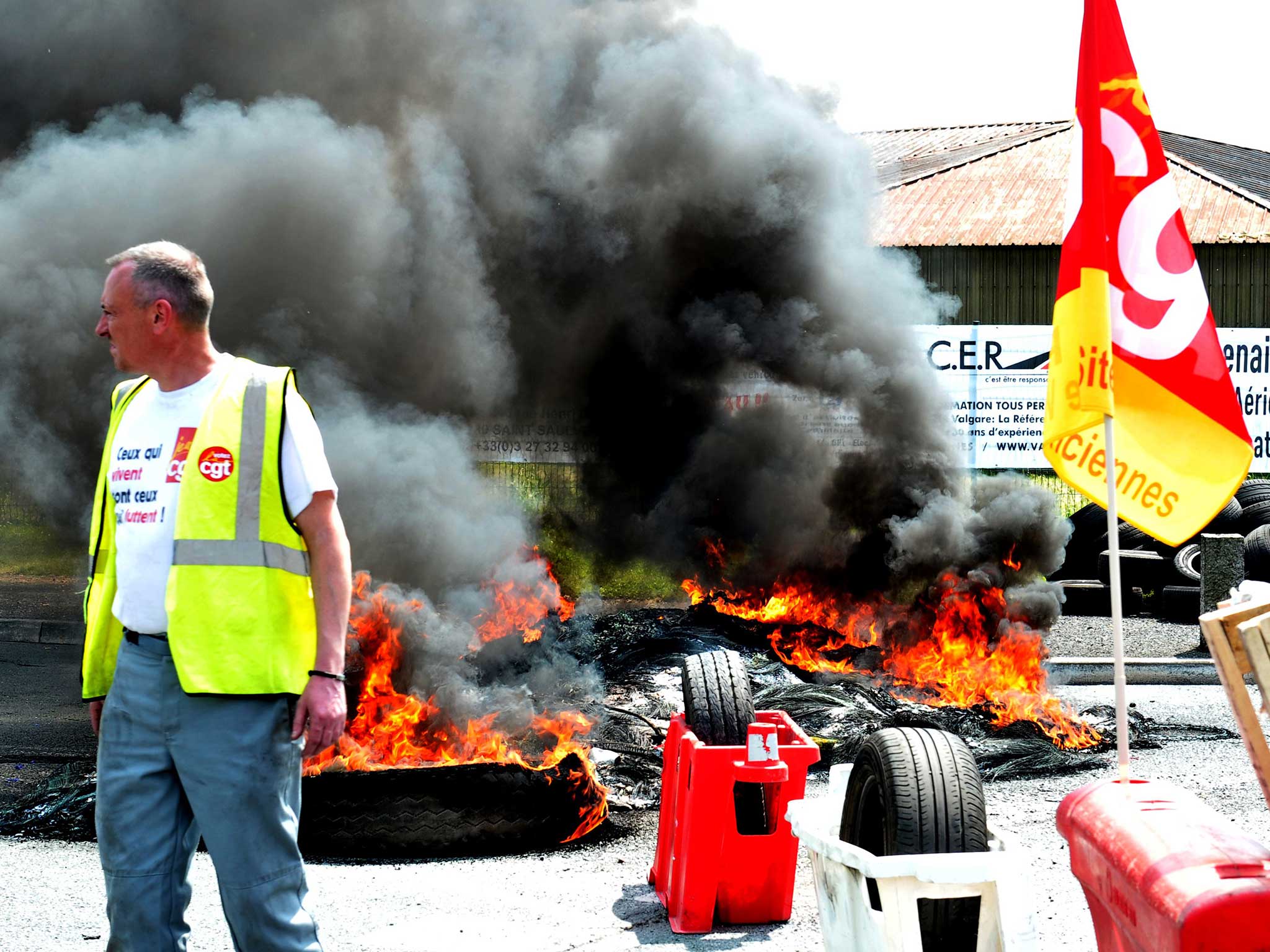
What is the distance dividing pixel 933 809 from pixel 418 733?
3349mm

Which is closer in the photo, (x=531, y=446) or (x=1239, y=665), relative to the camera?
(x=1239, y=665)

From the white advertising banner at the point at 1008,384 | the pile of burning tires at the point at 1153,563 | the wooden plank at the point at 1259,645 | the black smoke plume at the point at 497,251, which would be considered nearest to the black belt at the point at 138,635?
the wooden plank at the point at 1259,645

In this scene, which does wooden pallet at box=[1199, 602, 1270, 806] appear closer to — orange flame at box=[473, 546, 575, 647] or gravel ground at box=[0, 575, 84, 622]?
orange flame at box=[473, 546, 575, 647]

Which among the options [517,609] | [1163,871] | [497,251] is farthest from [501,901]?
[497,251]

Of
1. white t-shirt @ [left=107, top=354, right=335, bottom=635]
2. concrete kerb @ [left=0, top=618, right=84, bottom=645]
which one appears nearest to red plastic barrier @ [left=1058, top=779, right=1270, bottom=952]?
white t-shirt @ [left=107, top=354, right=335, bottom=635]

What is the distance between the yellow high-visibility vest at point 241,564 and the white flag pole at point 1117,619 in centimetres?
184

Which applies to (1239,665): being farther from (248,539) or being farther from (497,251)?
(497,251)

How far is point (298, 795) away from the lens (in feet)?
8.78

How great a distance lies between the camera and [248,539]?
8.41ft

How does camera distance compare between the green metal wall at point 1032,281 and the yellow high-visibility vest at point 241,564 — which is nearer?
the yellow high-visibility vest at point 241,564

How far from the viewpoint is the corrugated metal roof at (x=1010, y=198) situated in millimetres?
18562

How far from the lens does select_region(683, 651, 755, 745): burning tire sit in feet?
14.6

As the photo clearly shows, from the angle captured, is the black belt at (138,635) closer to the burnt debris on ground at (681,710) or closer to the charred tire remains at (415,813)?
the charred tire remains at (415,813)

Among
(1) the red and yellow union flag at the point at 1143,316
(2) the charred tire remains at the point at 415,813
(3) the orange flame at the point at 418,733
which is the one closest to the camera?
(1) the red and yellow union flag at the point at 1143,316
